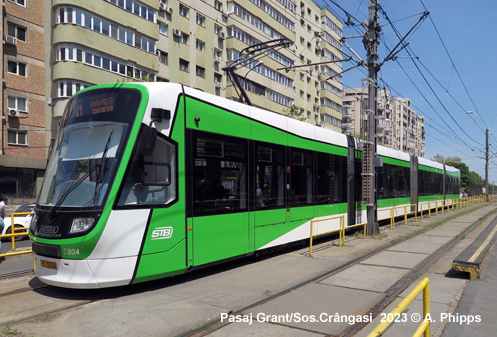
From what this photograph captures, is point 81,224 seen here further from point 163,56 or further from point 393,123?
point 393,123

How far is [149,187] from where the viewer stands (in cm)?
652

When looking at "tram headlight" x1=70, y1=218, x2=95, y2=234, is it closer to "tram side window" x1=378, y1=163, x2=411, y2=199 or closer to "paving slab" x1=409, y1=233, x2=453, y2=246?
"paving slab" x1=409, y1=233, x2=453, y2=246

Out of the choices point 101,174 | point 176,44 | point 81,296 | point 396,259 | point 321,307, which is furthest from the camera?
point 176,44

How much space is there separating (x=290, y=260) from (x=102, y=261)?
4.94 meters

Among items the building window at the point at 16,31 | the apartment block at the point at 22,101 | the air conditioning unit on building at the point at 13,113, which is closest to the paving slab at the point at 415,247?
the apartment block at the point at 22,101

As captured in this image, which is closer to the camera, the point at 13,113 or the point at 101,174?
the point at 101,174

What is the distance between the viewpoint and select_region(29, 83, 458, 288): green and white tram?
604 cm

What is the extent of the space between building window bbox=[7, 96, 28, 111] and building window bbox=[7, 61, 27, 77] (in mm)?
1694

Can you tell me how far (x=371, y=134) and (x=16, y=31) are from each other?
82.3ft

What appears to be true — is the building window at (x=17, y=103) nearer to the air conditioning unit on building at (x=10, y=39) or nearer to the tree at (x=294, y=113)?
the air conditioning unit on building at (x=10, y=39)

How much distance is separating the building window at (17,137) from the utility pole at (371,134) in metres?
23.6

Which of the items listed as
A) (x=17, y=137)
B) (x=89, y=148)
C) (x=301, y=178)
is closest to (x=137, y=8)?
(x=17, y=137)

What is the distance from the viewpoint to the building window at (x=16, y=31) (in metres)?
26.9

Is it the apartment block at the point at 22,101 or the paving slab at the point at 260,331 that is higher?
the apartment block at the point at 22,101
